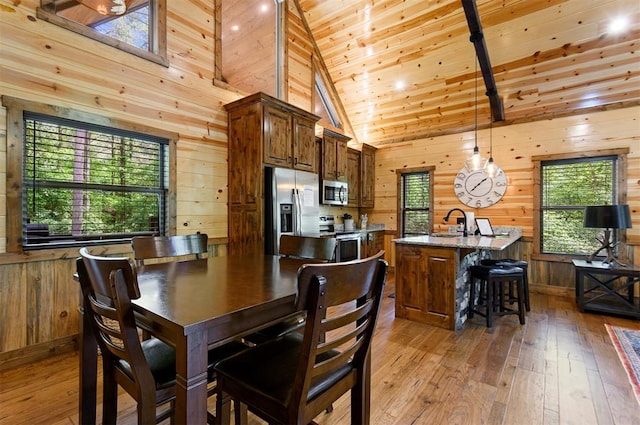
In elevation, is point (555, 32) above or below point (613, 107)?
above

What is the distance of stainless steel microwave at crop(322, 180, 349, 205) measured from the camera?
5023mm

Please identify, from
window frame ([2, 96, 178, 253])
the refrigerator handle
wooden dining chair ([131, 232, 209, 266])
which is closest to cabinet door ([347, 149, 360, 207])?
the refrigerator handle

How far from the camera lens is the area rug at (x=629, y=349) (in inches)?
84.5

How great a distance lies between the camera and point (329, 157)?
5.07 m

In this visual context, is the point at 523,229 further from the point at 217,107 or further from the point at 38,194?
the point at 38,194

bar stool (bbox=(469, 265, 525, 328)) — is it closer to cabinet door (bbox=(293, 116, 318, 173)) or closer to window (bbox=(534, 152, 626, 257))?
window (bbox=(534, 152, 626, 257))

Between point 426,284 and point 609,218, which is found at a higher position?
point 609,218

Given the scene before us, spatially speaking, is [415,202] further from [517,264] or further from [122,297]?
[122,297]

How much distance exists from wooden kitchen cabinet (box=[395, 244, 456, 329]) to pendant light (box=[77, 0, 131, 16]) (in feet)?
12.2

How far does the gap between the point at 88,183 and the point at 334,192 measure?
11.1ft

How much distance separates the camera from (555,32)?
3.76 m

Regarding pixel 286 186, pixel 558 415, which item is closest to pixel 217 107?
pixel 286 186

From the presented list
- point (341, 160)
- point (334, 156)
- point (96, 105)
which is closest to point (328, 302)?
point (96, 105)

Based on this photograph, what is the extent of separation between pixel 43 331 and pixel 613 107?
22.5 ft
